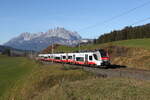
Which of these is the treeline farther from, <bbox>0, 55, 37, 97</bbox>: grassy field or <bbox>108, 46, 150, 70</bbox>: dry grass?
<bbox>0, 55, 37, 97</bbox>: grassy field

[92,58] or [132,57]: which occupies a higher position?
[132,57]

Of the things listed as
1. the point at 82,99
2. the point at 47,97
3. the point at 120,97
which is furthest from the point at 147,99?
the point at 47,97

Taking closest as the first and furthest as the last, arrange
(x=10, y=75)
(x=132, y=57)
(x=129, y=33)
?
(x=10, y=75) < (x=132, y=57) < (x=129, y=33)

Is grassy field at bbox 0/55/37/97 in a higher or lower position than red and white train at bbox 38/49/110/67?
lower

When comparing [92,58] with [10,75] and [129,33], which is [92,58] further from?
[129,33]

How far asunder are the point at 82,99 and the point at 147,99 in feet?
9.33

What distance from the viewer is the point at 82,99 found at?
11.5m

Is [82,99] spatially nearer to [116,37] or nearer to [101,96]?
[101,96]

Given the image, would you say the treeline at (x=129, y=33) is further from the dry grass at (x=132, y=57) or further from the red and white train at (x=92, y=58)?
the red and white train at (x=92, y=58)

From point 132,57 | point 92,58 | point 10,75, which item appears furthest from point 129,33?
point 10,75

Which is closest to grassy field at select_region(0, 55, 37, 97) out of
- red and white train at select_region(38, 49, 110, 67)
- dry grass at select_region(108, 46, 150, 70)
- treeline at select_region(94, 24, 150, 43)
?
red and white train at select_region(38, 49, 110, 67)

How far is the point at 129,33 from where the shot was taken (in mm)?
125188

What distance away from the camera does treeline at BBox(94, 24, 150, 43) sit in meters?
115

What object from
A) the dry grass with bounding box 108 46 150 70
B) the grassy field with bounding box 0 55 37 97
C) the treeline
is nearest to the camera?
the grassy field with bounding box 0 55 37 97
